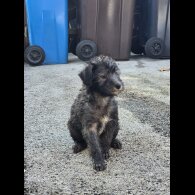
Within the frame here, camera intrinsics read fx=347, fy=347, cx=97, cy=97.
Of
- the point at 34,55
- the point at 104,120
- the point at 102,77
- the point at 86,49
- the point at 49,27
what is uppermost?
the point at 49,27

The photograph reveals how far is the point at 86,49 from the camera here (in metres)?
8.21

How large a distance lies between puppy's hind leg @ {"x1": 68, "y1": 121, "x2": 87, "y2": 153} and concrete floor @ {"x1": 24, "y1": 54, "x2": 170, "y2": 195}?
0.19 feet

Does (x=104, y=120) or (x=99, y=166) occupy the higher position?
(x=104, y=120)

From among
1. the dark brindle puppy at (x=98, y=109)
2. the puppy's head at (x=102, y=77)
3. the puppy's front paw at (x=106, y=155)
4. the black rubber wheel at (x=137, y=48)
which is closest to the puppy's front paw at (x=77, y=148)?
the dark brindle puppy at (x=98, y=109)

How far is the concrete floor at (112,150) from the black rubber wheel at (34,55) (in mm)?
1910

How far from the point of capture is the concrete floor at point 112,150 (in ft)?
8.78

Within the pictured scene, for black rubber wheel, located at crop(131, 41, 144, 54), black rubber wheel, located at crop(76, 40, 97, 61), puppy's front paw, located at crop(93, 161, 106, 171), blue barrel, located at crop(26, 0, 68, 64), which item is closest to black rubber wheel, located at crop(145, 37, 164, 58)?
black rubber wheel, located at crop(131, 41, 144, 54)

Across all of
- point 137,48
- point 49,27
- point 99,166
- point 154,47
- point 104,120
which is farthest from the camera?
point 137,48

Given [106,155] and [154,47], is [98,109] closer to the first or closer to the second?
[106,155]

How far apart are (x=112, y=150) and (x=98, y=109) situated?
1.57 feet

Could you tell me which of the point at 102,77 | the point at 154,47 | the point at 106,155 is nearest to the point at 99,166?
the point at 106,155

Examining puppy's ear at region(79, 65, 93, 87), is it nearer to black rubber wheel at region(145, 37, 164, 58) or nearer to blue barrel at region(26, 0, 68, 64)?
blue barrel at region(26, 0, 68, 64)
